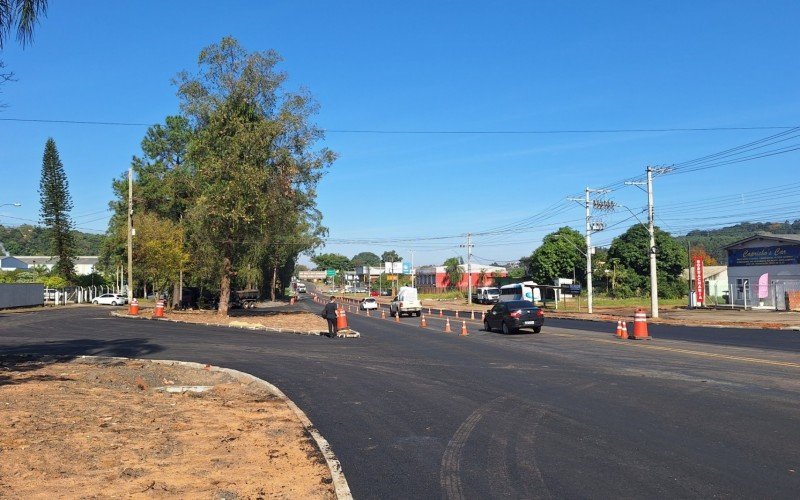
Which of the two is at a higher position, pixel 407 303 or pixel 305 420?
pixel 407 303

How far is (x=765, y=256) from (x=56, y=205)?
71.6 m

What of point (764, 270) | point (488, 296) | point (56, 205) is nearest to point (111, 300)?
point (56, 205)

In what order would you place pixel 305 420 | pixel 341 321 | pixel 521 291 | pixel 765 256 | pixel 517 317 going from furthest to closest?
1. pixel 521 291
2. pixel 765 256
3. pixel 341 321
4. pixel 517 317
5. pixel 305 420

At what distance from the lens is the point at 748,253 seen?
54.3m

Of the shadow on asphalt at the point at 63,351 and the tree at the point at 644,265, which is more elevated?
the tree at the point at 644,265

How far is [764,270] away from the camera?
5269cm

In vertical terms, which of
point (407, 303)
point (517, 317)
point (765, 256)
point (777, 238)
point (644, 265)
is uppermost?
point (777, 238)

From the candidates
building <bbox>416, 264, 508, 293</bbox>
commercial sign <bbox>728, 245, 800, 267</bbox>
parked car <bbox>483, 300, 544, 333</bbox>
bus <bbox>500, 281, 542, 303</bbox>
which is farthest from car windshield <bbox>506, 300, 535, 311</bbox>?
building <bbox>416, 264, 508, 293</bbox>

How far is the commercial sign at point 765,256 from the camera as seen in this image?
49.7m

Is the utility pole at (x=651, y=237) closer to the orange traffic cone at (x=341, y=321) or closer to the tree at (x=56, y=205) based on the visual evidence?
the orange traffic cone at (x=341, y=321)

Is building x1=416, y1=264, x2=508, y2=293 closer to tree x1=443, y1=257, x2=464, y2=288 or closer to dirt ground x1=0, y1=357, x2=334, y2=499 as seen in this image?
tree x1=443, y1=257, x2=464, y2=288

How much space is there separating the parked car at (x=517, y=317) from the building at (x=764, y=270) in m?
28.6

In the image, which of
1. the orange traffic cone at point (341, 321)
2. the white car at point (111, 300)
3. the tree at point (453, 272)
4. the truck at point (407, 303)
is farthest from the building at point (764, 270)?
the tree at point (453, 272)

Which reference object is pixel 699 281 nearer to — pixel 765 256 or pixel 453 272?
pixel 765 256
